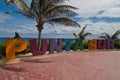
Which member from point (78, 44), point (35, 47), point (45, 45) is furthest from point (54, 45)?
point (78, 44)

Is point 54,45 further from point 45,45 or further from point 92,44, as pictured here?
point 92,44

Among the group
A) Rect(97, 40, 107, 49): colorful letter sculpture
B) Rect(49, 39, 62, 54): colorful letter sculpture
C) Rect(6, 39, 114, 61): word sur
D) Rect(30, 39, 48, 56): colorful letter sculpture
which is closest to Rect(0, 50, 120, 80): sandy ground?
Rect(6, 39, 114, 61): word sur

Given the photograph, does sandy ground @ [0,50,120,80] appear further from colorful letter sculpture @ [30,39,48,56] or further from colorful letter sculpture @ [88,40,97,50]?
colorful letter sculpture @ [88,40,97,50]

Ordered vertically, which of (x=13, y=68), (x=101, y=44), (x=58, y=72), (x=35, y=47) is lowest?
(x=58, y=72)

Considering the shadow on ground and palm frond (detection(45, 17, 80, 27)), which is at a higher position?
palm frond (detection(45, 17, 80, 27))

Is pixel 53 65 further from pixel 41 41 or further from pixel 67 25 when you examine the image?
pixel 67 25

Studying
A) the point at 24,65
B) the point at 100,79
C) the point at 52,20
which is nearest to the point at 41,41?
the point at 52,20

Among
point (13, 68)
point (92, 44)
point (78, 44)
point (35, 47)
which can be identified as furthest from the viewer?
point (92, 44)

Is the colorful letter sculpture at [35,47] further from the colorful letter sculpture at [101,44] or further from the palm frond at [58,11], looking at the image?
the colorful letter sculpture at [101,44]

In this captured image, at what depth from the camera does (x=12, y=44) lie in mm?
17750

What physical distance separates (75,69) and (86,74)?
1.23m

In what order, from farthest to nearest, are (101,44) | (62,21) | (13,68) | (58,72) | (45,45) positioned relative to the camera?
1. (101,44)
2. (62,21)
3. (45,45)
4. (58,72)
5. (13,68)

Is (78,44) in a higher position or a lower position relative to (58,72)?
higher

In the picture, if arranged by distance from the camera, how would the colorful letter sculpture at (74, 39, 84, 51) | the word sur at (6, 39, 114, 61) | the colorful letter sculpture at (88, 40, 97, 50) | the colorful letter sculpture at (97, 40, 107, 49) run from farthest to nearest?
the colorful letter sculpture at (97, 40, 107, 49) → the colorful letter sculpture at (88, 40, 97, 50) → the colorful letter sculpture at (74, 39, 84, 51) → the word sur at (6, 39, 114, 61)
